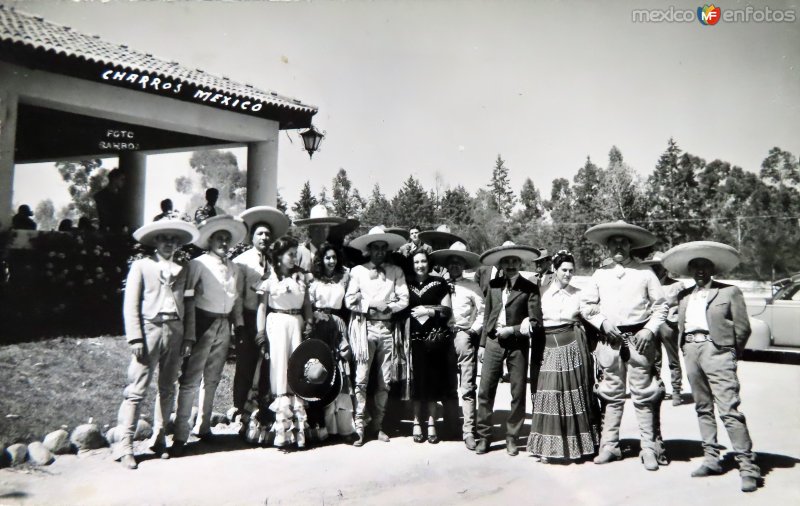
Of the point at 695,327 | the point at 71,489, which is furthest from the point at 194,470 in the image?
the point at 695,327

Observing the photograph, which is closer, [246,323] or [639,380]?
[639,380]

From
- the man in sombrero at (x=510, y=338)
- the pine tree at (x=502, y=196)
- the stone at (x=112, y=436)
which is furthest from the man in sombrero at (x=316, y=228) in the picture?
the pine tree at (x=502, y=196)

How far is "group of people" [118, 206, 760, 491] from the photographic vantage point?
14.3 ft

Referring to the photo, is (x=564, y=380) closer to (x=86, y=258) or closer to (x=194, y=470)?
(x=194, y=470)

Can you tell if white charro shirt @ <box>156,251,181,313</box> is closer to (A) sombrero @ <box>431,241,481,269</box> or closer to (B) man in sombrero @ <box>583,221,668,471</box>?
(A) sombrero @ <box>431,241,481,269</box>

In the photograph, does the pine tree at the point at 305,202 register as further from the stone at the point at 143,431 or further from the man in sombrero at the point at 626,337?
the man in sombrero at the point at 626,337

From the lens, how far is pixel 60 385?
17.5 ft

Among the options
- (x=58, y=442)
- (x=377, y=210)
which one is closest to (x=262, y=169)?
(x=377, y=210)

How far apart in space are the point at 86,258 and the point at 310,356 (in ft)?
11.1

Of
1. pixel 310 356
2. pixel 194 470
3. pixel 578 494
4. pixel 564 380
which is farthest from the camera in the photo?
pixel 310 356

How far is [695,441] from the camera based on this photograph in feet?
16.6

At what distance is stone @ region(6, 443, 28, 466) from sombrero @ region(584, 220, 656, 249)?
196 inches

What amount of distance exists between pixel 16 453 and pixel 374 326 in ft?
9.94

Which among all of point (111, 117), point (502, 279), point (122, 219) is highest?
point (111, 117)
